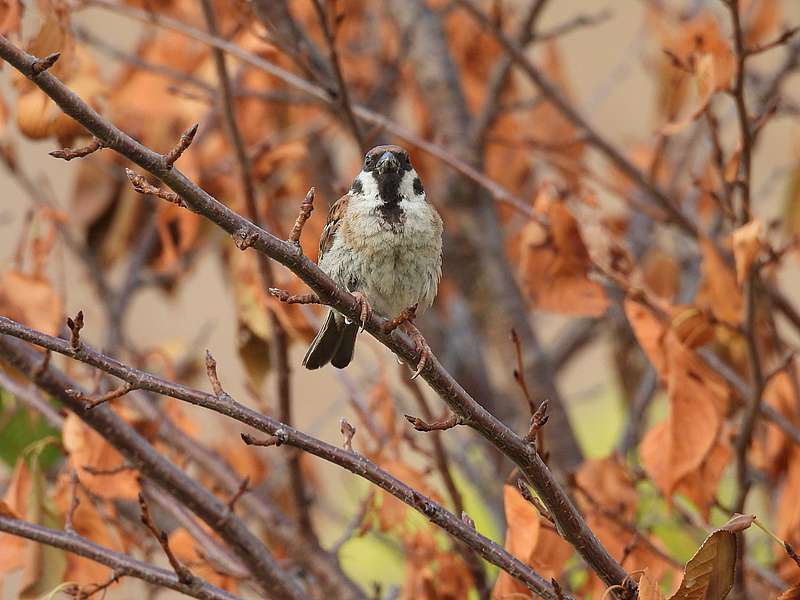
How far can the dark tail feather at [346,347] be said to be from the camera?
270 cm

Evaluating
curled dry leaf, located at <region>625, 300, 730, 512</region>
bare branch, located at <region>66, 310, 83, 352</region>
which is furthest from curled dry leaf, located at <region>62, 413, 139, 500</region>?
curled dry leaf, located at <region>625, 300, 730, 512</region>

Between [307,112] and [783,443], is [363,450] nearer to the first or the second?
[783,443]

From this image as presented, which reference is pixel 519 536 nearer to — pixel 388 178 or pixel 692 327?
pixel 692 327

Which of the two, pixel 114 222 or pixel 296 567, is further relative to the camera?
pixel 114 222

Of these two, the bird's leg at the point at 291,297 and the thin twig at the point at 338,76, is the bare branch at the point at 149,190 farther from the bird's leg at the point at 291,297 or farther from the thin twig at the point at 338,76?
the thin twig at the point at 338,76

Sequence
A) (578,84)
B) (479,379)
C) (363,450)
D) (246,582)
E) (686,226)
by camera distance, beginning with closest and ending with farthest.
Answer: (246,582), (363,450), (686,226), (479,379), (578,84)

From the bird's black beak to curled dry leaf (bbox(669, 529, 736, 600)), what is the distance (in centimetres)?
130

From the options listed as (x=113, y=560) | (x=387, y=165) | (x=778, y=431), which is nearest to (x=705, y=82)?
(x=387, y=165)

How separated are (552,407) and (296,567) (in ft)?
3.59

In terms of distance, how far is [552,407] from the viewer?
3572 mm

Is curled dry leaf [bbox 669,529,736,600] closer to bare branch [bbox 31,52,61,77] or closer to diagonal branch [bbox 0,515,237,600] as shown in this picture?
diagonal branch [bbox 0,515,237,600]

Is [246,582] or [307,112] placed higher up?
[307,112]

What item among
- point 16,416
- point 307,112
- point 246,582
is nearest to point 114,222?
point 16,416

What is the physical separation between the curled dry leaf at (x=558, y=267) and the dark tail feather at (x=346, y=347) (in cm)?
45
